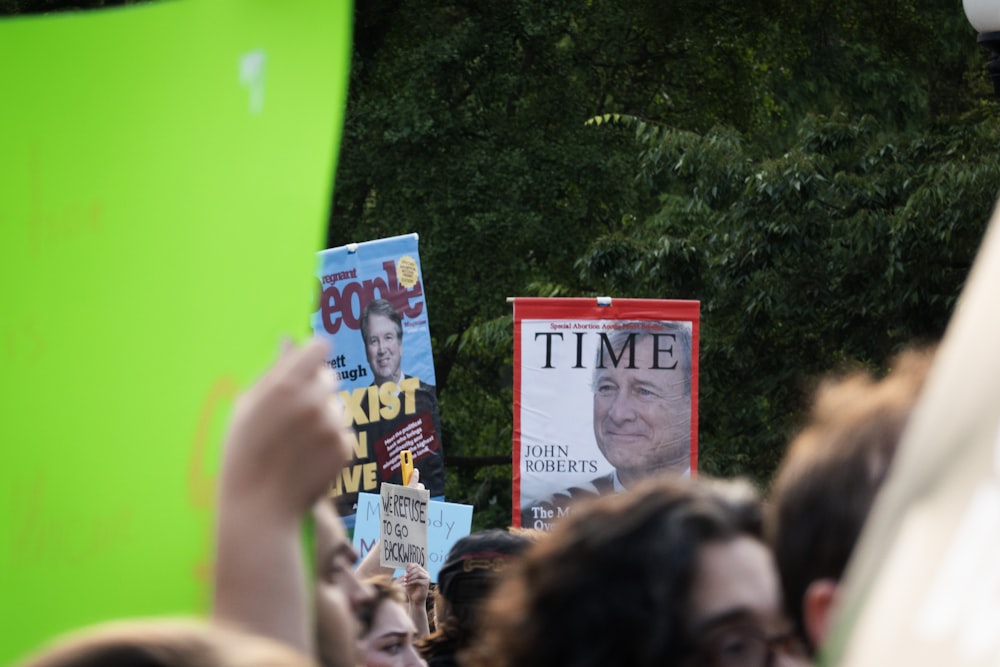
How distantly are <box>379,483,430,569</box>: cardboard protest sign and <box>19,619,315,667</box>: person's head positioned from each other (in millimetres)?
5362

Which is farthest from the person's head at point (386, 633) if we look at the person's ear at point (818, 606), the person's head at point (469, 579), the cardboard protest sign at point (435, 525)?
the cardboard protest sign at point (435, 525)

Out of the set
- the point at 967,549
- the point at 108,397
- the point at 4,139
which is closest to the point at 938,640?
the point at 967,549

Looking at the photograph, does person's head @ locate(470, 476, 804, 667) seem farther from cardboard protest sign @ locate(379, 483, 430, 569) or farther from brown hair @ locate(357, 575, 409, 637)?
cardboard protest sign @ locate(379, 483, 430, 569)

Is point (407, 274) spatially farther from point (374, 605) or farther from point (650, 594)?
point (650, 594)

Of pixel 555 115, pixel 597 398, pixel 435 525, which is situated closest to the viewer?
pixel 435 525

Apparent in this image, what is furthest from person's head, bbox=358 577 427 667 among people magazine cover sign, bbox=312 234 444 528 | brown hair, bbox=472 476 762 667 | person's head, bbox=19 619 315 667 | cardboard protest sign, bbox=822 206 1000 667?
people magazine cover sign, bbox=312 234 444 528

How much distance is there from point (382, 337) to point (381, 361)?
0.39 ft

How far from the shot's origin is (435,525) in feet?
24.7

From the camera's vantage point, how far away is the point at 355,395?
25.7 ft

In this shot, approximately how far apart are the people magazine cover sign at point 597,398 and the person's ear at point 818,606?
648cm

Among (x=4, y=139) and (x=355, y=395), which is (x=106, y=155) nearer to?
(x=4, y=139)

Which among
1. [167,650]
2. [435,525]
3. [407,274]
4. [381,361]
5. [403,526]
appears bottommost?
[435,525]

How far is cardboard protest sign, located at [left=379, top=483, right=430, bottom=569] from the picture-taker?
651cm

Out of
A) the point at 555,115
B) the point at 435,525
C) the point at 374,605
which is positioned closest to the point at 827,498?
the point at 374,605
